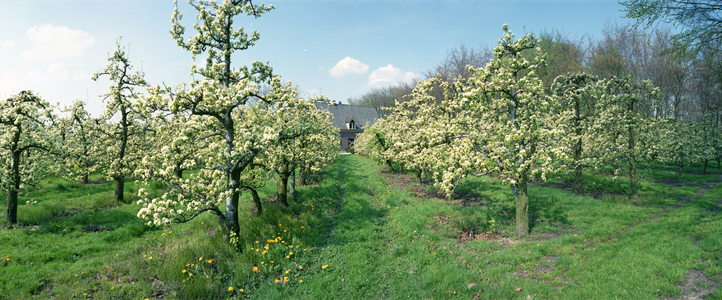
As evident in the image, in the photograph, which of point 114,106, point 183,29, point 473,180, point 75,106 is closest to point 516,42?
point 183,29

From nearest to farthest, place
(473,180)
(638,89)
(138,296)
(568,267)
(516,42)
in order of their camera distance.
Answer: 1. (138,296)
2. (568,267)
3. (516,42)
4. (638,89)
5. (473,180)

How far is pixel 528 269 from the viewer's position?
912 centimetres

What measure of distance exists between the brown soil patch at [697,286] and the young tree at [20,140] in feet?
75.4

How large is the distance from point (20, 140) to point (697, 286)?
81.3 ft

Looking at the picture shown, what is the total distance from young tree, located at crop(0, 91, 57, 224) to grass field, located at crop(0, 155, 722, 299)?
4.70 ft

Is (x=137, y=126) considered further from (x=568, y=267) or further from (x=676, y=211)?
(x=676, y=211)

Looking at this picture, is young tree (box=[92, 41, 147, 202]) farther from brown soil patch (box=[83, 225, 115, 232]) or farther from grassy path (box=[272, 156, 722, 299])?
grassy path (box=[272, 156, 722, 299])

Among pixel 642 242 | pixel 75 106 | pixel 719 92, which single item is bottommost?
pixel 642 242

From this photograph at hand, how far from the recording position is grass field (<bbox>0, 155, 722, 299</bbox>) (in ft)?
25.7

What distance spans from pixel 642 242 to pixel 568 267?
3490 mm

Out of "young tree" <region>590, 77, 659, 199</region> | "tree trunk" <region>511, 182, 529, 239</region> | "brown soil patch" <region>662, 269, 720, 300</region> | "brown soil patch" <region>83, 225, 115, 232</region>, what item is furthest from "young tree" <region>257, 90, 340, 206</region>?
"young tree" <region>590, 77, 659, 199</region>

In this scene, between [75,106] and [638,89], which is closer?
[638,89]

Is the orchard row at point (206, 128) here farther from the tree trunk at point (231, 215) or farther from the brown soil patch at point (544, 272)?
the brown soil patch at point (544, 272)

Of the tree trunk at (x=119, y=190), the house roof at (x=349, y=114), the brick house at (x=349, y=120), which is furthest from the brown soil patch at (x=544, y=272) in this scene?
the house roof at (x=349, y=114)
